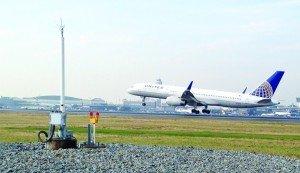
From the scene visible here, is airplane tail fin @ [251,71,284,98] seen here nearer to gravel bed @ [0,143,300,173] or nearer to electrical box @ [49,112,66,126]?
gravel bed @ [0,143,300,173]

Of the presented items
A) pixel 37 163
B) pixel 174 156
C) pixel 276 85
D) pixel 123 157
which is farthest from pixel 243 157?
pixel 276 85

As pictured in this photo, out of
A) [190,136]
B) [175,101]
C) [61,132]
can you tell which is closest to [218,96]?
[175,101]

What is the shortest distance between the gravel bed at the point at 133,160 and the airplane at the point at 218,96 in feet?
301

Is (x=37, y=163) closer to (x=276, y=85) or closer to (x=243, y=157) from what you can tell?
(x=243, y=157)

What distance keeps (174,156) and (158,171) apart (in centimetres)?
583

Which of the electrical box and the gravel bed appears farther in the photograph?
the electrical box

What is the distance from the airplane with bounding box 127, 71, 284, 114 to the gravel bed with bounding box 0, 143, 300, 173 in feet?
301

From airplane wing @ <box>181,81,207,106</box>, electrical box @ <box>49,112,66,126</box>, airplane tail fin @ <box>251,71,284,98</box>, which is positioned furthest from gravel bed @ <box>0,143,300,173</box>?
airplane tail fin @ <box>251,71,284,98</box>

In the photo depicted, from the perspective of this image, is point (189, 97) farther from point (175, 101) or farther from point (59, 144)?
point (59, 144)

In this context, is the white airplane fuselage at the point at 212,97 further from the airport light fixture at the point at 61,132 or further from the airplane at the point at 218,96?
the airport light fixture at the point at 61,132

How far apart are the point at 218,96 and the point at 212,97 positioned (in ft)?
4.30

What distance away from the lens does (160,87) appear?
134625mm

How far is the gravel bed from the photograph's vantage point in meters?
24.5

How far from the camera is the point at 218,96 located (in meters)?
127
